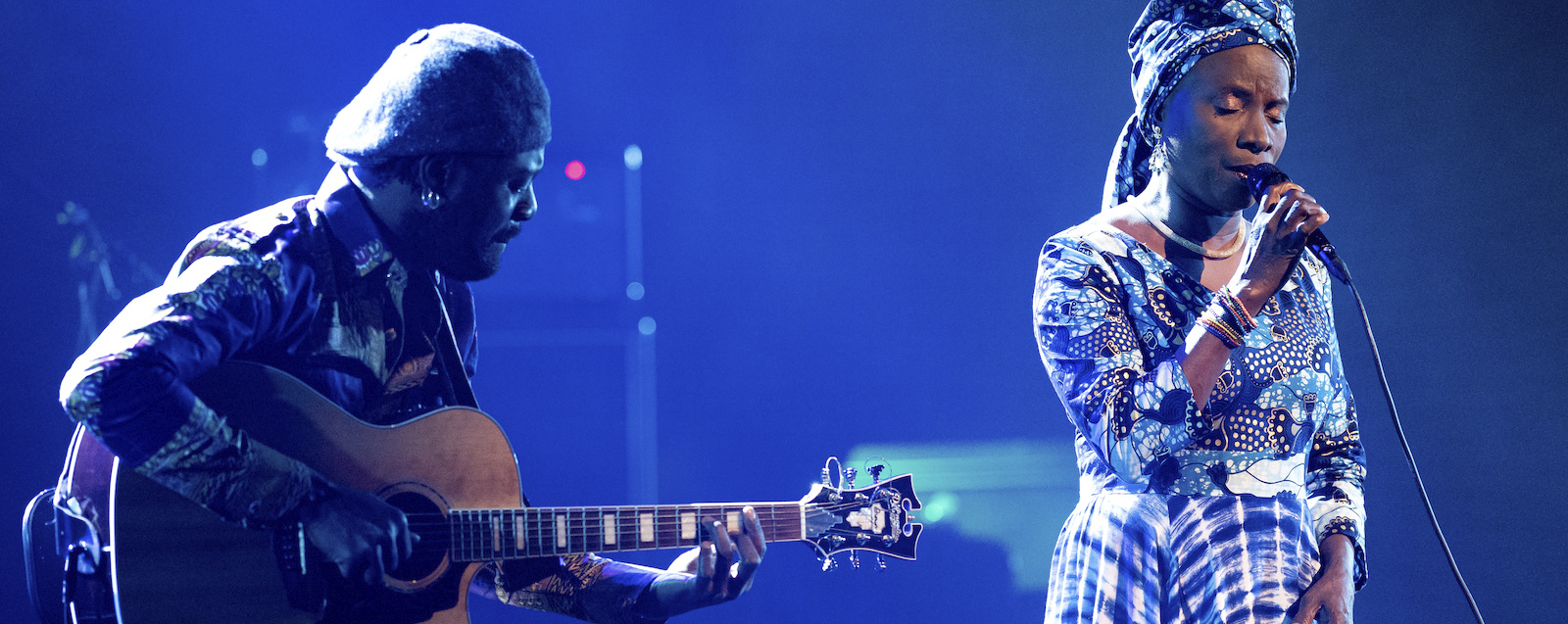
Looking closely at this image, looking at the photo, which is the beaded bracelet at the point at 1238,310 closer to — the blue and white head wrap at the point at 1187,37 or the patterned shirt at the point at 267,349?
the blue and white head wrap at the point at 1187,37

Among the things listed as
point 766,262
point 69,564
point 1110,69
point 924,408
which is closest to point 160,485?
point 69,564

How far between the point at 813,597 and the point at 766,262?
1457 mm

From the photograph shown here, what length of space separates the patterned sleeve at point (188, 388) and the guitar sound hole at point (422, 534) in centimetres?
20

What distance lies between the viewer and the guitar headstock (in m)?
2.19

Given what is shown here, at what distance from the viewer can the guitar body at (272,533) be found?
1538 mm

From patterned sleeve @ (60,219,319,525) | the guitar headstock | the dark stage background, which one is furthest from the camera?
the dark stage background

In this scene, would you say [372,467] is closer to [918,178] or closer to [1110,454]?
[1110,454]

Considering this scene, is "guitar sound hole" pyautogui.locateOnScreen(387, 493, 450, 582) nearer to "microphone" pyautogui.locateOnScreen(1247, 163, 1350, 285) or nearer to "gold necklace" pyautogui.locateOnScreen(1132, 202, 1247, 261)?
"gold necklace" pyautogui.locateOnScreen(1132, 202, 1247, 261)

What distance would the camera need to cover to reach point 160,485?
5.11 feet

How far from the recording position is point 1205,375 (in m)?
1.48

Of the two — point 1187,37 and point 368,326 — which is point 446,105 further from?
point 1187,37

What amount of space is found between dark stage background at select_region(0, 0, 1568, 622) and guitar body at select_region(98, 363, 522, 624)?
230 cm

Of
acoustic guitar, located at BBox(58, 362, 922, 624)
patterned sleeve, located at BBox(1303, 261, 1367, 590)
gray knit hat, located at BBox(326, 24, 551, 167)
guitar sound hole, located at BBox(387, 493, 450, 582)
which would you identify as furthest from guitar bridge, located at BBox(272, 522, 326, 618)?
patterned sleeve, located at BBox(1303, 261, 1367, 590)

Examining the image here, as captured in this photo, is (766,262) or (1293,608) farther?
(766,262)
